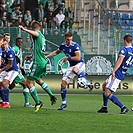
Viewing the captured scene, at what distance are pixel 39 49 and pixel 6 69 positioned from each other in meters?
1.58

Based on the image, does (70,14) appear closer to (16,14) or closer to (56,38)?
(16,14)

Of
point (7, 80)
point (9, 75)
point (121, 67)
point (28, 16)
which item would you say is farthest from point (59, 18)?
point (121, 67)

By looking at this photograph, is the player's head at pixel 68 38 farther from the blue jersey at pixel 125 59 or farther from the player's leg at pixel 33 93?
the blue jersey at pixel 125 59

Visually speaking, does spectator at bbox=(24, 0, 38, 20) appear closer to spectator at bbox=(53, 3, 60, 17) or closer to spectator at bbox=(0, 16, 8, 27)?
spectator at bbox=(53, 3, 60, 17)

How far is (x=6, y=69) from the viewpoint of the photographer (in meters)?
15.7

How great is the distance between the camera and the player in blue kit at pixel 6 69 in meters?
15.6

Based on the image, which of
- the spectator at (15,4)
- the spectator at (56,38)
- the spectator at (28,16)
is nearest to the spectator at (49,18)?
the spectator at (28,16)

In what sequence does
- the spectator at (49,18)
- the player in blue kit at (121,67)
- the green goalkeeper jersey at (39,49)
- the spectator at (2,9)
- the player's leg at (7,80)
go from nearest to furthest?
the player in blue kit at (121,67) < the green goalkeeper jersey at (39,49) < the player's leg at (7,80) < the spectator at (49,18) < the spectator at (2,9)

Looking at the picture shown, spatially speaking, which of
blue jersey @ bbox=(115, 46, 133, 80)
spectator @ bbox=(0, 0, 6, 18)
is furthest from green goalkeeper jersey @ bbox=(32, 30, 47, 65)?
spectator @ bbox=(0, 0, 6, 18)

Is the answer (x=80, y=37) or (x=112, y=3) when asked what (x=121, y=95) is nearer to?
(x=80, y=37)

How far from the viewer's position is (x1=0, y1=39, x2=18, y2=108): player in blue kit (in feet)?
51.1

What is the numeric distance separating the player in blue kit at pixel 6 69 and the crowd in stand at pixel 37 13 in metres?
11.0

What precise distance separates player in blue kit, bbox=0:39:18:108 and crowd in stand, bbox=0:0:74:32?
1105 centimetres

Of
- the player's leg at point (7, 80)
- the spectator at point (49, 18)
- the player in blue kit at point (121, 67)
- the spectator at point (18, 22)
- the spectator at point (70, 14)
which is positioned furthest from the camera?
the spectator at point (70, 14)
